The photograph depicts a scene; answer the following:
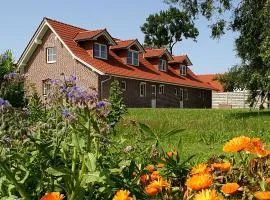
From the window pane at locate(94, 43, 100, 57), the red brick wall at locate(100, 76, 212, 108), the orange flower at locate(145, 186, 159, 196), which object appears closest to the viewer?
the orange flower at locate(145, 186, 159, 196)

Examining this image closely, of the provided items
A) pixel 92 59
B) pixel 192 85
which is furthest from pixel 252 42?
pixel 192 85

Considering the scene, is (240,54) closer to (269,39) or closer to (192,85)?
(269,39)

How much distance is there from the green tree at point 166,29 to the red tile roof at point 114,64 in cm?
2471

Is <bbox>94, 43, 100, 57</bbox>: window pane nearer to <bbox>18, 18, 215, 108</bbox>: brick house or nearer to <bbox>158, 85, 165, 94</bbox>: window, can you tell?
<bbox>18, 18, 215, 108</bbox>: brick house

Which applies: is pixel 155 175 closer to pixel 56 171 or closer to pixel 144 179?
pixel 144 179

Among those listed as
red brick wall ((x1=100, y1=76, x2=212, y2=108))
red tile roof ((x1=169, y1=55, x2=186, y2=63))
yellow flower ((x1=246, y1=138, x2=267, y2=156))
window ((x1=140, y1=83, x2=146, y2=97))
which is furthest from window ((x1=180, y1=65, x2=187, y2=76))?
yellow flower ((x1=246, y1=138, x2=267, y2=156))

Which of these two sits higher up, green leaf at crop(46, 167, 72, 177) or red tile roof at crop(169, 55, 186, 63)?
red tile roof at crop(169, 55, 186, 63)

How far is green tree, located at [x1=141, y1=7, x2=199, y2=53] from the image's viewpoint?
68.7 m

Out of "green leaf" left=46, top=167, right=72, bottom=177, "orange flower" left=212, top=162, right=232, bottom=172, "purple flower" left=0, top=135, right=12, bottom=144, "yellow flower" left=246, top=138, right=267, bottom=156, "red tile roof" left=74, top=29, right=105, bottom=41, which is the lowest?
"orange flower" left=212, top=162, right=232, bottom=172

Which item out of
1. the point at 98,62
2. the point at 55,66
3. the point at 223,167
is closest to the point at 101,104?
the point at 223,167

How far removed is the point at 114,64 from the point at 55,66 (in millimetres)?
4329

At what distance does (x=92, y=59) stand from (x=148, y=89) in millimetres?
7452

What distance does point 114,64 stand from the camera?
37156 mm

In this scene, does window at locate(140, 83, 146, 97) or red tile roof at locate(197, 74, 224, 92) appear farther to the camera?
red tile roof at locate(197, 74, 224, 92)
